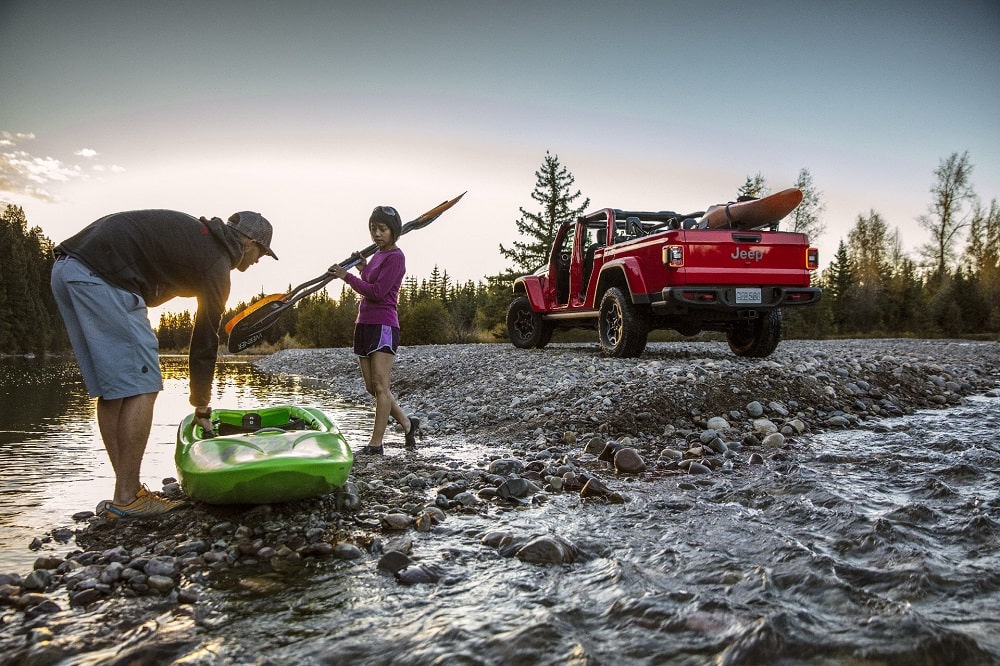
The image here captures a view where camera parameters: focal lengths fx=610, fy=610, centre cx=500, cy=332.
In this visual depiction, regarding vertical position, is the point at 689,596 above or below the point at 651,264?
below

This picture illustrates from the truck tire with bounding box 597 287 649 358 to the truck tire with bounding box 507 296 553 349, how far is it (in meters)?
2.77

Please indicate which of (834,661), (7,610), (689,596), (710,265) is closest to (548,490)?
(689,596)

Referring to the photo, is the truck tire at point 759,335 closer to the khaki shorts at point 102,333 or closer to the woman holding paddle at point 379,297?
Result: the woman holding paddle at point 379,297

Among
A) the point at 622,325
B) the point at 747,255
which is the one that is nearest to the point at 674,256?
the point at 747,255

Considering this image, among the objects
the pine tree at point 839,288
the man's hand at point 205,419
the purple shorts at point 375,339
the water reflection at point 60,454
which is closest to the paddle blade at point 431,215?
the purple shorts at point 375,339

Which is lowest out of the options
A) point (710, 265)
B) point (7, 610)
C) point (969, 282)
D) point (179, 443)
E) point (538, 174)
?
point (7, 610)

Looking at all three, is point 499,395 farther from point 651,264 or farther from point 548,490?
point 548,490

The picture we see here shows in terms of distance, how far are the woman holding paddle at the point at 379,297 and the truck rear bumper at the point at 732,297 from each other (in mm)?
4131

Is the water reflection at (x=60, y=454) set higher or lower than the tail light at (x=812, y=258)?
lower

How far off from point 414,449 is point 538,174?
36094 mm

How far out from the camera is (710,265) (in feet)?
26.1

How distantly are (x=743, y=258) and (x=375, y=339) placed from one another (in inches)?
210

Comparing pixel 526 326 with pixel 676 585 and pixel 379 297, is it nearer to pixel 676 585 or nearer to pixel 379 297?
pixel 379 297

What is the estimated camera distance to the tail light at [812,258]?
27.4 feet
